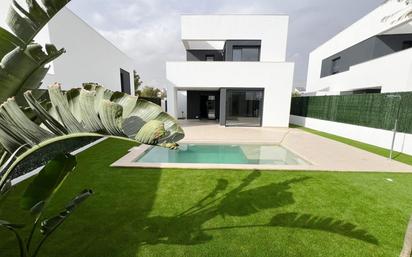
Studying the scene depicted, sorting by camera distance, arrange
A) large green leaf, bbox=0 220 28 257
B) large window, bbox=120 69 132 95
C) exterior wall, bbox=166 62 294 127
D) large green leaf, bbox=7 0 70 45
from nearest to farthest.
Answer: large green leaf, bbox=7 0 70 45 < large green leaf, bbox=0 220 28 257 < exterior wall, bbox=166 62 294 127 < large window, bbox=120 69 132 95

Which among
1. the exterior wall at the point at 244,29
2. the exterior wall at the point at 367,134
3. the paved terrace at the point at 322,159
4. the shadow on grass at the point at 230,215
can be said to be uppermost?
the exterior wall at the point at 244,29

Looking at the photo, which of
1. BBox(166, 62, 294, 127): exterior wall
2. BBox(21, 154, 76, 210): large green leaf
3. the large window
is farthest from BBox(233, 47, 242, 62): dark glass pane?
BBox(21, 154, 76, 210): large green leaf

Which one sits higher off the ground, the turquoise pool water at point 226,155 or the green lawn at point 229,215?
the green lawn at point 229,215

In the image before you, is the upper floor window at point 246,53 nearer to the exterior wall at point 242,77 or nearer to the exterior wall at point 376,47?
the exterior wall at point 242,77

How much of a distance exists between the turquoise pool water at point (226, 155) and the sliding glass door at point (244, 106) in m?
6.66

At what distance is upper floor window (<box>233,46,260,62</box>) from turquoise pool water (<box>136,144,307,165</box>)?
11.0 meters

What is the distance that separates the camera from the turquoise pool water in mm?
9125

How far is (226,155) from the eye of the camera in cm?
1020

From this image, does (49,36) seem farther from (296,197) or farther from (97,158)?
(296,197)

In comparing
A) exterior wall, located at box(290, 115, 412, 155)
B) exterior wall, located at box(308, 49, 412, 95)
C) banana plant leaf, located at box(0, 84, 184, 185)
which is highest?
exterior wall, located at box(308, 49, 412, 95)

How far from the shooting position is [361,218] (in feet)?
14.2

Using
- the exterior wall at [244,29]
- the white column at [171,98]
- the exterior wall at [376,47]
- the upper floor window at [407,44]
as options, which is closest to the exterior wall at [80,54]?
the white column at [171,98]

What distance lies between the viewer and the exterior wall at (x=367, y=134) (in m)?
9.75

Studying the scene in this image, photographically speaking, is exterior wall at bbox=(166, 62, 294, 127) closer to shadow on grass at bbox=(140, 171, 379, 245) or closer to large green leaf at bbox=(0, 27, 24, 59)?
shadow on grass at bbox=(140, 171, 379, 245)
